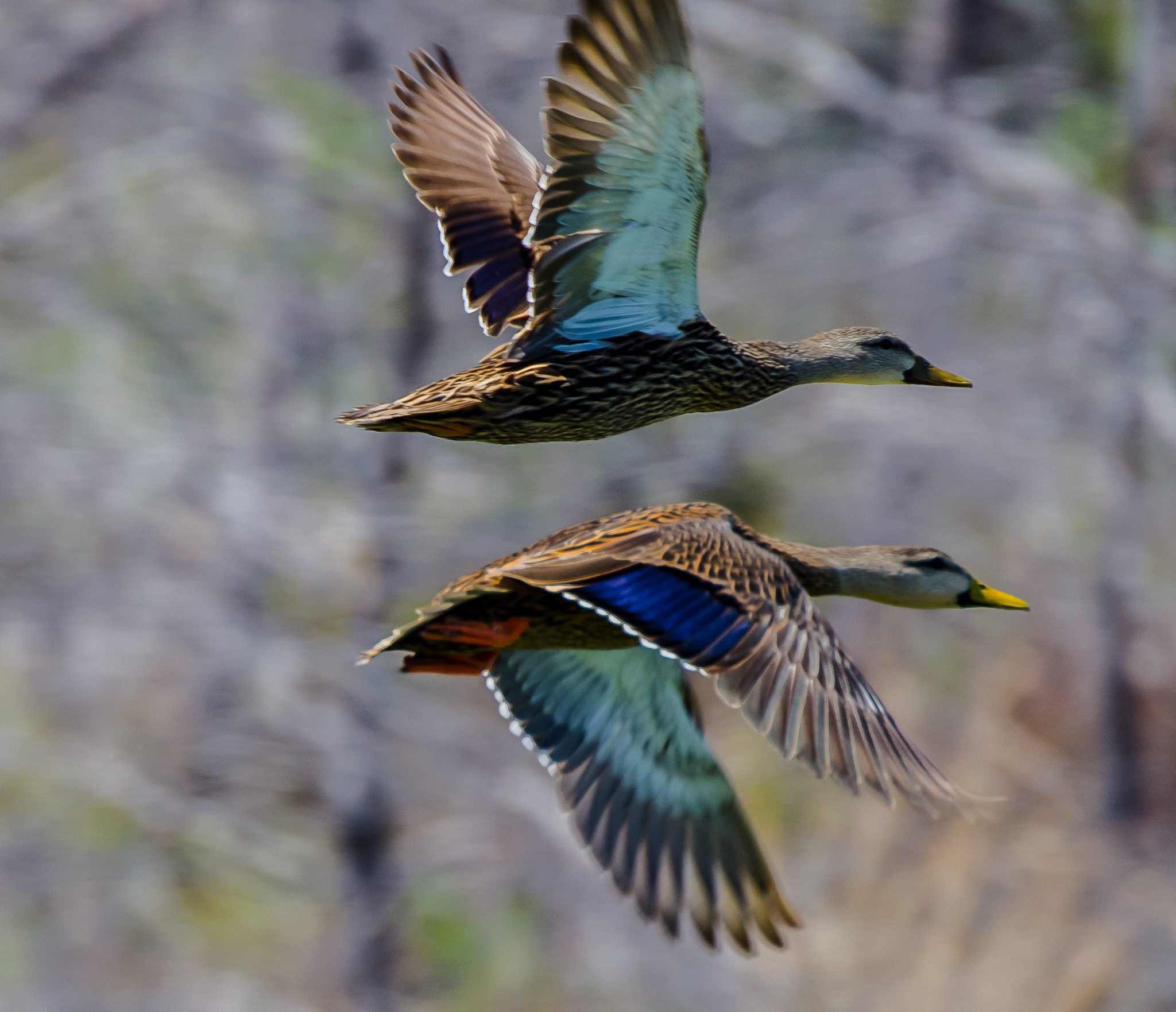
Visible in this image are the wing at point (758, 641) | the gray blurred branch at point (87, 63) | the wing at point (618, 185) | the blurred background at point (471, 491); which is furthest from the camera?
the gray blurred branch at point (87, 63)

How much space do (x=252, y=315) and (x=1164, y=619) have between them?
14.7ft

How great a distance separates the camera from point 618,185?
4246mm

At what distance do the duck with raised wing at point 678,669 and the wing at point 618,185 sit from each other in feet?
1.69

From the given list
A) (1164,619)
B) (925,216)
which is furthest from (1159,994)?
(925,216)

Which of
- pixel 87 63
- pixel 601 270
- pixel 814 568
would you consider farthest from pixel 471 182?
pixel 87 63

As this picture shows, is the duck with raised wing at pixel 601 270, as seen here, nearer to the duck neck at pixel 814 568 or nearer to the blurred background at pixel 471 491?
the duck neck at pixel 814 568

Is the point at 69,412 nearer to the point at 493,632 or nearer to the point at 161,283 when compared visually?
the point at 161,283

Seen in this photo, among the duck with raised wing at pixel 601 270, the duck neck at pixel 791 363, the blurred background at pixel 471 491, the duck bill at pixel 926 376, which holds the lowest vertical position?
the blurred background at pixel 471 491

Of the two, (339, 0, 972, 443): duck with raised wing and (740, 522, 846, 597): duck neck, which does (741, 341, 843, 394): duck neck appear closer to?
(339, 0, 972, 443): duck with raised wing

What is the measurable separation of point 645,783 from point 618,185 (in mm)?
1520

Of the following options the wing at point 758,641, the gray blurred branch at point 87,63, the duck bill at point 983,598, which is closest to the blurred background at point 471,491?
the gray blurred branch at point 87,63

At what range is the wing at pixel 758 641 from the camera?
372 centimetres

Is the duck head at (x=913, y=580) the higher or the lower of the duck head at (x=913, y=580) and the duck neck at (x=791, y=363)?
the lower

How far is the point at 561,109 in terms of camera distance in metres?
4.14
